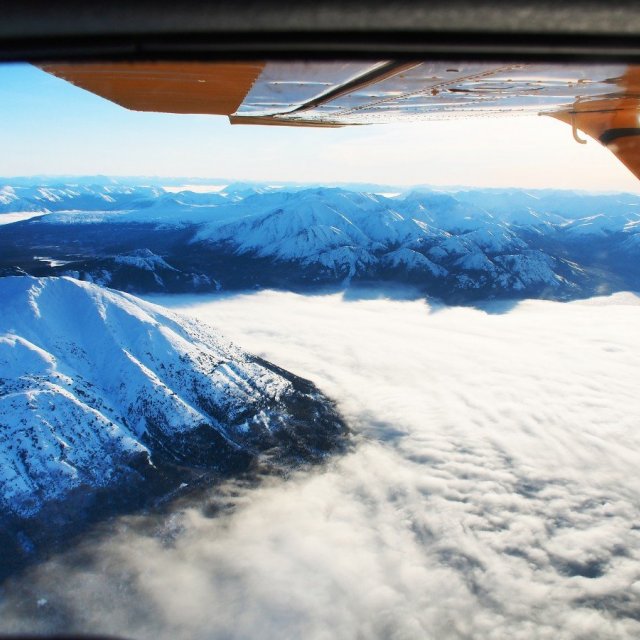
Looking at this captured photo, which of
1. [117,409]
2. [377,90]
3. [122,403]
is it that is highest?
[377,90]

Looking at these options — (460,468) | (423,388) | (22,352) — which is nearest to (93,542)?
(22,352)

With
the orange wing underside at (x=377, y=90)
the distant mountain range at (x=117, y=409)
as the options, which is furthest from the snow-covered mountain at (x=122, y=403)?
the orange wing underside at (x=377, y=90)

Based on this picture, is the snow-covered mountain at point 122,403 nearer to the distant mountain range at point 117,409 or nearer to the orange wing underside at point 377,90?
the distant mountain range at point 117,409

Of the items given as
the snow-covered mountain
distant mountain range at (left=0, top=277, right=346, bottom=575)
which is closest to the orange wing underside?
distant mountain range at (left=0, top=277, right=346, bottom=575)

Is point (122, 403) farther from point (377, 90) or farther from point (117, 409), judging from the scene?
point (377, 90)

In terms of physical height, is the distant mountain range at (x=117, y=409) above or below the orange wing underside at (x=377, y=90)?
below

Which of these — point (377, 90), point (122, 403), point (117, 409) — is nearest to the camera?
point (377, 90)

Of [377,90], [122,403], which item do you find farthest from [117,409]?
[377,90]
